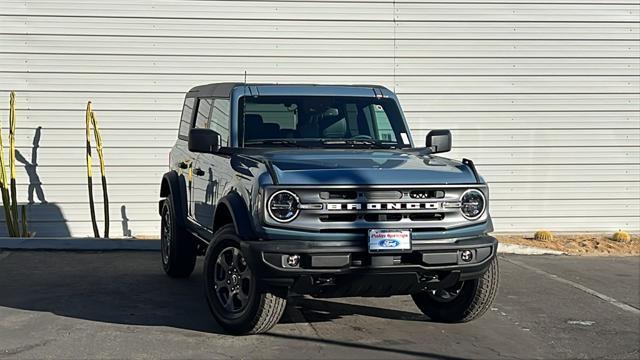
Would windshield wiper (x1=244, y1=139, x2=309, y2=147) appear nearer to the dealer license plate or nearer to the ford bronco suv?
the ford bronco suv

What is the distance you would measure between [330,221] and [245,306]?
2.98ft

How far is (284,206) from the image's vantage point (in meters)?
5.66

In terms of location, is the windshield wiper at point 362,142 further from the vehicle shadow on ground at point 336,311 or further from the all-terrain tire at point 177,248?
the all-terrain tire at point 177,248

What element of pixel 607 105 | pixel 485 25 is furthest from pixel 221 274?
pixel 607 105

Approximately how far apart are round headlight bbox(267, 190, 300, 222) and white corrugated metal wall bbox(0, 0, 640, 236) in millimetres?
6219

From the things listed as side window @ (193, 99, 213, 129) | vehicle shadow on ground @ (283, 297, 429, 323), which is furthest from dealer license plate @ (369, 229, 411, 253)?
side window @ (193, 99, 213, 129)

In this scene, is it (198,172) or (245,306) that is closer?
(245,306)

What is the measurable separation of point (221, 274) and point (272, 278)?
2.63 feet

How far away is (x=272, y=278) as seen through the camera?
5.57 meters

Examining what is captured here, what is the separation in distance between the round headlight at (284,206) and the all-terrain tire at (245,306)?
377mm

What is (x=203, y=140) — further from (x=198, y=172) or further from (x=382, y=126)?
(x=382, y=126)

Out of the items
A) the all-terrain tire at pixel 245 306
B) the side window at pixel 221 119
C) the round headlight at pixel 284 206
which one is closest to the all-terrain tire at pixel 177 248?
the side window at pixel 221 119

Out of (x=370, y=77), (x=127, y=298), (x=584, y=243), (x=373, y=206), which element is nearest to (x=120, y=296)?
(x=127, y=298)

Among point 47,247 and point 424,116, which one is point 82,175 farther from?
point 424,116
